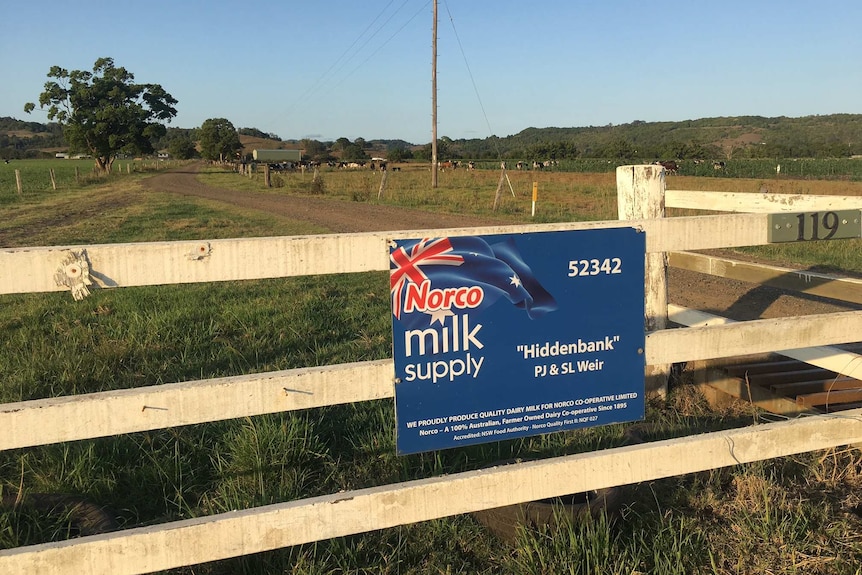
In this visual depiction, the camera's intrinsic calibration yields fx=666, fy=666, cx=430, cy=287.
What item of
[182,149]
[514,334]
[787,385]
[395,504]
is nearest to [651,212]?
[787,385]

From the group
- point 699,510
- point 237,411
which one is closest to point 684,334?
point 699,510

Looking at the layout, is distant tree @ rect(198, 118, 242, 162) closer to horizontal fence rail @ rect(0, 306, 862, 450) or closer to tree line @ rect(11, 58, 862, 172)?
tree line @ rect(11, 58, 862, 172)

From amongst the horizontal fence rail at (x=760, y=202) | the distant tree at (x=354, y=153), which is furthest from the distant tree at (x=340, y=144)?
the horizontal fence rail at (x=760, y=202)

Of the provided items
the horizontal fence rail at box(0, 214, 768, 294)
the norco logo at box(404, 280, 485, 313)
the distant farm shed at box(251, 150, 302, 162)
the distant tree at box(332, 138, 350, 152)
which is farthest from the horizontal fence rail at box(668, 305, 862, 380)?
the distant tree at box(332, 138, 350, 152)

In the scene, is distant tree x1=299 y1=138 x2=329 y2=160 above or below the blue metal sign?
above

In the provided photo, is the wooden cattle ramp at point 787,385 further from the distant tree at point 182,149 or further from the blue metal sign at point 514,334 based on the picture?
the distant tree at point 182,149

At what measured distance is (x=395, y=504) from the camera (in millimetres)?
2260

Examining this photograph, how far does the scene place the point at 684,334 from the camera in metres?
2.66

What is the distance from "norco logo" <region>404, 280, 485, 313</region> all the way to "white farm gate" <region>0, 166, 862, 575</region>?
0.15 meters

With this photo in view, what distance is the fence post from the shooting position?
395 cm

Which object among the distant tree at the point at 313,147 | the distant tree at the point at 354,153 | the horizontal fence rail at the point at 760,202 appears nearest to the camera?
the horizontal fence rail at the point at 760,202

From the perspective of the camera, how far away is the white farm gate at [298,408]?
78.9 inches

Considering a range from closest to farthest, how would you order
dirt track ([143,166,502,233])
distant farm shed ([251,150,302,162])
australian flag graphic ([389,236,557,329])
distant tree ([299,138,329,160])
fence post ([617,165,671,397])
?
australian flag graphic ([389,236,557,329]) → fence post ([617,165,671,397]) → dirt track ([143,166,502,233]) → distant farm shed ([251,150,302,162]) → distant tree ([299,138,329,160])

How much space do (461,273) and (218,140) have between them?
120363 mm
